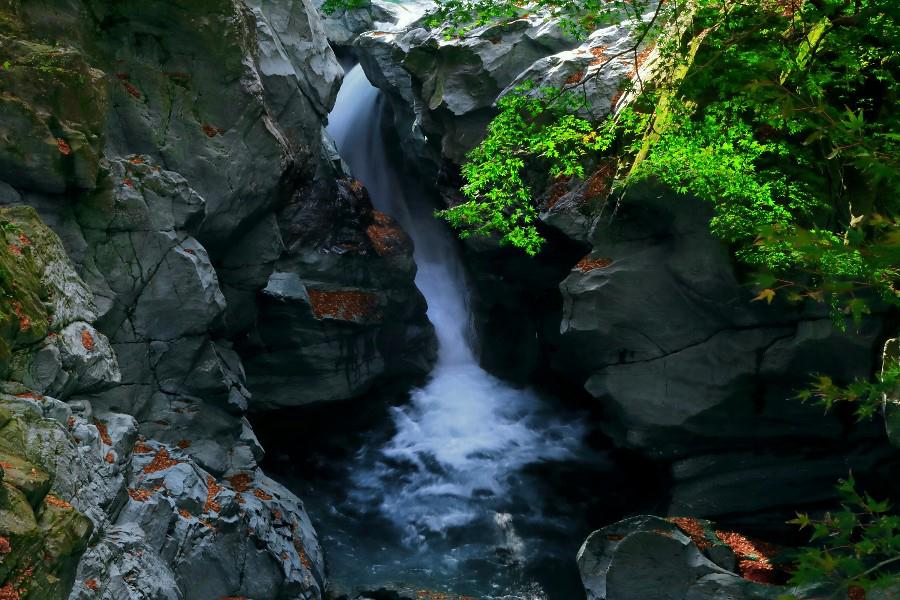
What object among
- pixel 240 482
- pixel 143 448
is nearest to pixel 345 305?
pixel 240 482

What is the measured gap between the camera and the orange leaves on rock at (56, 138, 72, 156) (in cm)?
1075

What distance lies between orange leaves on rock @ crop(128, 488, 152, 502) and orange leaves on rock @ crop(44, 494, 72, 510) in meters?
3.45

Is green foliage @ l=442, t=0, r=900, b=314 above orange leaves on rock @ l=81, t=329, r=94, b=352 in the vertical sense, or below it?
above

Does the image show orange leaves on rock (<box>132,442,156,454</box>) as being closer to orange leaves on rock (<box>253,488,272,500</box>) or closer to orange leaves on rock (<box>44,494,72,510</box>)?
orange leaves on rock (<box>253,488,272,500</box>)

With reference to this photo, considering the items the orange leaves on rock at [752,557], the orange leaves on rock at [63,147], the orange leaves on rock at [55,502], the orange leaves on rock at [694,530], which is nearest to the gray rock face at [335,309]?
the orange leaves on rock at [63,147]

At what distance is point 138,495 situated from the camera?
1052cm

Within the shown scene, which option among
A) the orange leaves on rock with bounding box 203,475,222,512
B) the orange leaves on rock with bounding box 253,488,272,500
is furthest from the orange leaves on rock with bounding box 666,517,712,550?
the orange leaves on rock with bounding box 203,475,222,512

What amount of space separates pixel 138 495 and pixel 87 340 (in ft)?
8.48

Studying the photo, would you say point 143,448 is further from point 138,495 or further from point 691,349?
point 691,349

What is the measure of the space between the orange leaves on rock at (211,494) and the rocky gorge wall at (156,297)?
0.16 feet

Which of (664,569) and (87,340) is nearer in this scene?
(87,340)

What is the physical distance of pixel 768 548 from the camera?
1318 cm

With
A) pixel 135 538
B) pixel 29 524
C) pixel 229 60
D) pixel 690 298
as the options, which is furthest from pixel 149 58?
pixel 690 298

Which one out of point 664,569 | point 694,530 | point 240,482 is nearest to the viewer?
point 664,569
